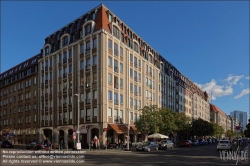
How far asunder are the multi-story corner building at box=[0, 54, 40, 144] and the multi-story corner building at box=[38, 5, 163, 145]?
209 inches

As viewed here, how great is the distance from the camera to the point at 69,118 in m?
51.1

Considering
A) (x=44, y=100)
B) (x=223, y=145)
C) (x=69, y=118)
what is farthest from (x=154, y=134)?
(x=44, y=100)

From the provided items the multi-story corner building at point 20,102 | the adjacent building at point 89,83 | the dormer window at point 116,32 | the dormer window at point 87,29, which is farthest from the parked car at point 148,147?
the multi-story corner building at point 20,102

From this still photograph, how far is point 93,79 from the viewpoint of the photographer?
156ft

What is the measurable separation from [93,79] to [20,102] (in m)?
32.7

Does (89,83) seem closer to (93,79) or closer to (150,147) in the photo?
(93,79)

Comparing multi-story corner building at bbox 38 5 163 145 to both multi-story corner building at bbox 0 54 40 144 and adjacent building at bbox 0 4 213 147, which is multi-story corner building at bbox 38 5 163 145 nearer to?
adjacent building at bbox 0 4 213 147

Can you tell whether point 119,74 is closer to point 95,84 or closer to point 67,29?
point 95,84

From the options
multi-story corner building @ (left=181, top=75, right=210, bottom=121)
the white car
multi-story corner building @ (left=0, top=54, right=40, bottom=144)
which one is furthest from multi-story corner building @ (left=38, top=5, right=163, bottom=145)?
multi-story corner building @ (left=181, top=75, right=210, bottom=121)

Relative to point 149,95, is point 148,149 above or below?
below

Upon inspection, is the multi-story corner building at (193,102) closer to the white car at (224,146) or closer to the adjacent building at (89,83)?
the adjacent building at (89,83)

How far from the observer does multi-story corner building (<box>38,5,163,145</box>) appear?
4647cm

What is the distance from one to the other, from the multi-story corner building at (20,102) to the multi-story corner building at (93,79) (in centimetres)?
530

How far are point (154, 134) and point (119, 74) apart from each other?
42.6 feet
